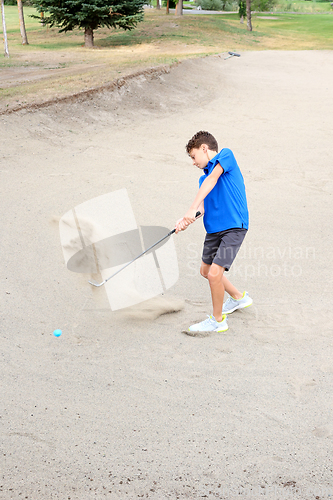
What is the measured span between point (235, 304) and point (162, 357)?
3.15 feet

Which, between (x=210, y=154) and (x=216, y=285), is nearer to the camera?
(x=210, y=154)

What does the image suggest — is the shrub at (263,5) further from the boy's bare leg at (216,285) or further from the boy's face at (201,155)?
the boy's bare leg at (216,285)

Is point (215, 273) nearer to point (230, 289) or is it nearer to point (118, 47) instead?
point (230, 289)

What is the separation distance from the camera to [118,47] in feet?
60.7

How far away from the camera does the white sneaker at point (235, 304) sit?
3.99m

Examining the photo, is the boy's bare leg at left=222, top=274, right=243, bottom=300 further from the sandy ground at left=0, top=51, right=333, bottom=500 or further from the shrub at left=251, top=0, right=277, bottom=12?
the shrub at left=251, top=0, right=277, bottom=12

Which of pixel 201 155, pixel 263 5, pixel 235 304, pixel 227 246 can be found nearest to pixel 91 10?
pixel 201 155

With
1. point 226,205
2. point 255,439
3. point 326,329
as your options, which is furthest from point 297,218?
point 255,439

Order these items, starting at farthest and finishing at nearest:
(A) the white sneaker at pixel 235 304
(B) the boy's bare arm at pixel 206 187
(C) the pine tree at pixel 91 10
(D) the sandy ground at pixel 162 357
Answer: (C) the pine tree at pixel 91 10 → (A) the white sneaker at pixel 235 304 → (B) the boy's bare arm at pixel 206 187 → (D) the sandy ground at pixel 162 357

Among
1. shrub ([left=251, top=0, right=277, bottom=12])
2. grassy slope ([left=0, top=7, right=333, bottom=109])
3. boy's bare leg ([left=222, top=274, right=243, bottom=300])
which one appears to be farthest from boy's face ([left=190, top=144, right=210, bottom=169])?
shrub ([left=251, top=0, right=277, bottom=12])

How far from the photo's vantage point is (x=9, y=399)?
9.78 ft

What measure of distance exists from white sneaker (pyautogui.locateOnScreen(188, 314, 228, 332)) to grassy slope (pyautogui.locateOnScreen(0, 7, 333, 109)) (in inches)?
263

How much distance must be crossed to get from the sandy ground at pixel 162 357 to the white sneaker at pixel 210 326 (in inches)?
3.3

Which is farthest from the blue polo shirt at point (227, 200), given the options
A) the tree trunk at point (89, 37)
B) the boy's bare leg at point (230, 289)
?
the tree trunk at point (89, 37)
